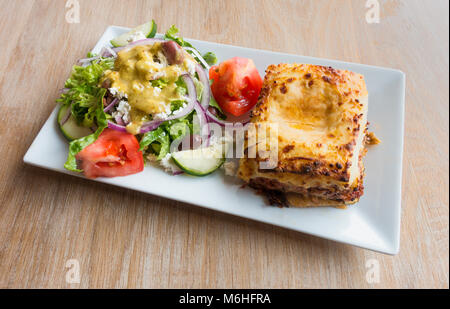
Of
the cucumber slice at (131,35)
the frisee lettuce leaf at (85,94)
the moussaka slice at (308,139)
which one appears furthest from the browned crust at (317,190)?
the cucumber slice at (131,35)

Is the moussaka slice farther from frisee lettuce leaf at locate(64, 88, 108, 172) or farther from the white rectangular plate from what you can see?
frisee lettuce leaf at locate(64, 88, 108, 172)

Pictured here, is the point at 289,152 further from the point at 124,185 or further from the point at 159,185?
the point at 124,185

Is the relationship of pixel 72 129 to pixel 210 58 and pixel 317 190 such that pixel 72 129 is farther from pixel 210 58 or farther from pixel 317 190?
pixel 317 190

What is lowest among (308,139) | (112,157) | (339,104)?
(112,157)

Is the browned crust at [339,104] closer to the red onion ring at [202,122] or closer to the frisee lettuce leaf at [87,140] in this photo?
the red onion ring at [202,122]

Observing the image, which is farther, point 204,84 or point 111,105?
point 204,84

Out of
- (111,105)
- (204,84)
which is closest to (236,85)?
(204,84)
